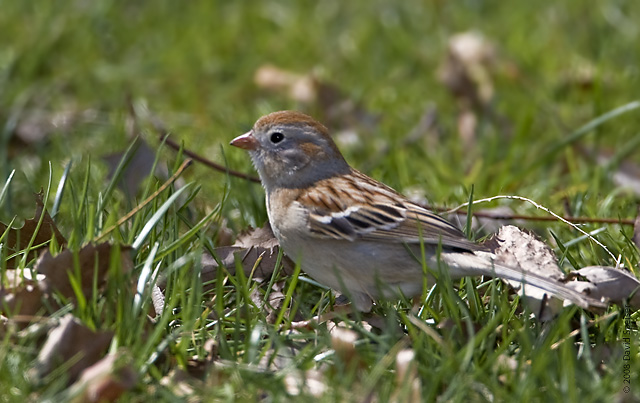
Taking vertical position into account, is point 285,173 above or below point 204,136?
above

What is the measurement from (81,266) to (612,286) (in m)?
1.58

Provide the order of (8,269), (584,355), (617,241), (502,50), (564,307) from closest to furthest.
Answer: (584,355) < (564,307) < (8,269) < (617,241) < (502,50)

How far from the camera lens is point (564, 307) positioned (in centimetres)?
271

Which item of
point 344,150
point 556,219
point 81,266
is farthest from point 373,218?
point 344,150

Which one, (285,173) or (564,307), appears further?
(285,173)

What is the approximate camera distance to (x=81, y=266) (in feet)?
8.65

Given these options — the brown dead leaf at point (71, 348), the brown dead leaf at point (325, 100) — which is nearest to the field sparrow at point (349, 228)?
the brown dead leaf at point (71, 348)

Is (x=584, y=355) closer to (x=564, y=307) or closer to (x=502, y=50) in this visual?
(x=564, y=307)

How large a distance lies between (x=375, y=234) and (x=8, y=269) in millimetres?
1198

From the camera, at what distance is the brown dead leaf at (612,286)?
271cm

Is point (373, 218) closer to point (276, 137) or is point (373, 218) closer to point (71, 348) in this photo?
point (276, 137)

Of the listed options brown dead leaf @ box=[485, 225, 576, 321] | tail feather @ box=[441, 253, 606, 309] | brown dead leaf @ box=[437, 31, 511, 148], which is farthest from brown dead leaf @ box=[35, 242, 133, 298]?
brown dead leaf @ box=[437, 31, 511, 148]

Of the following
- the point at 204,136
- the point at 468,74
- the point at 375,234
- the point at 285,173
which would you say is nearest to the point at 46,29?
the point at 204,136

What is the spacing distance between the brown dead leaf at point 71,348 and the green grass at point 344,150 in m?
0.04
